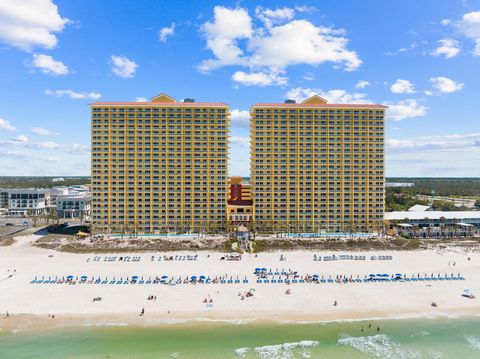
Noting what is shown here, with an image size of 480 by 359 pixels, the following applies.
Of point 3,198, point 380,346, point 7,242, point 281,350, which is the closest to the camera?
point 281,350

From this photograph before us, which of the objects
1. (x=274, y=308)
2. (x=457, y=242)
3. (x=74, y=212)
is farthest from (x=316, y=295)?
(x=74, y=212)

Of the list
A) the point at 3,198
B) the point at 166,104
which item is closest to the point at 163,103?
the point at 166,104

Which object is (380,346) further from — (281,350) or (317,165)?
(317,165)

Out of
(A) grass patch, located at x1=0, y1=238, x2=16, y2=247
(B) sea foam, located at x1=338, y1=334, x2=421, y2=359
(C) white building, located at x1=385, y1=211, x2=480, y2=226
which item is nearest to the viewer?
(B) sea foam, located at x1=338, y1=334, x2=421, y2=359

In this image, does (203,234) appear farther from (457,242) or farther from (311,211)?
(457,242)

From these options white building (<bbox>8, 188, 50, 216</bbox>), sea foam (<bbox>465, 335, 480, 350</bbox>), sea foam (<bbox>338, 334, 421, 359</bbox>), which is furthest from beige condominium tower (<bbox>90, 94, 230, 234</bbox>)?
white building (<bbox>8, 188, 50, 216</bbox>)

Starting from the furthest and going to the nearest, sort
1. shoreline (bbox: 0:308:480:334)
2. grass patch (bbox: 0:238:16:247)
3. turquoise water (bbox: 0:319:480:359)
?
grass patch (bbox: 0:238:16:247) → shoreline (bbox: 0:308:480:334) → turquoise water (bbox: 0:319:480:359)

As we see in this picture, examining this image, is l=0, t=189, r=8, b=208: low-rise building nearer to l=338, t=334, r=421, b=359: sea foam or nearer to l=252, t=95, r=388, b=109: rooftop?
l=252, t=95, r=388, b=109: rooftop

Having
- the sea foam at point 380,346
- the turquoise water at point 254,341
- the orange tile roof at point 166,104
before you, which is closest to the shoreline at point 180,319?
the turquoise water at point 254,341
